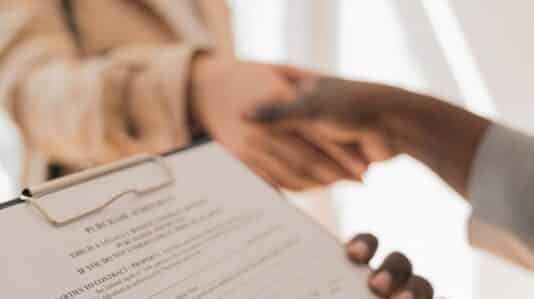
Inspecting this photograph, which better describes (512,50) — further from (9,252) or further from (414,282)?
(9,252)

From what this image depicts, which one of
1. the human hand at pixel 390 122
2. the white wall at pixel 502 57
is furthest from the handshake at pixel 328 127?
the white wall at pixel 502 57

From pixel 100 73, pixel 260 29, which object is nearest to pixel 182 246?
pixel 100 73

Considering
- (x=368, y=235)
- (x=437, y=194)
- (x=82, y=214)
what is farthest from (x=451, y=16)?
(x=82, y=214)

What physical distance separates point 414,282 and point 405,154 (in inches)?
3.2

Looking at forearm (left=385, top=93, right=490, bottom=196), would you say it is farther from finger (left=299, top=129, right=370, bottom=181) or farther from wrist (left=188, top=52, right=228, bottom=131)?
wrist (left=188, top=52, right=228, bottom=131)

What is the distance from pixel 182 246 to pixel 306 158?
135 millimetres

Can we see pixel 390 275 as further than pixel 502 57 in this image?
No

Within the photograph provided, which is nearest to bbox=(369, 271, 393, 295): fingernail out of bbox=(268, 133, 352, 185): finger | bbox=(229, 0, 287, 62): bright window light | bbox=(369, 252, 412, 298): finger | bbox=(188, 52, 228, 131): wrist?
bbox=(369, 252, 412, 298): finger

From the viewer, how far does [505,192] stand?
29cm

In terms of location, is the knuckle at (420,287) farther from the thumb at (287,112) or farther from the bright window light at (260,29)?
the bright window light at (260,29)

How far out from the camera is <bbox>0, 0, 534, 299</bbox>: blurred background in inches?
15.6

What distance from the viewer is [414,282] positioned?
11.4 inches

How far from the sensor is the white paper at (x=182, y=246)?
0.23 m

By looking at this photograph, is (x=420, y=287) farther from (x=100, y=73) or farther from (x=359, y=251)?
(x=100, y=73)
